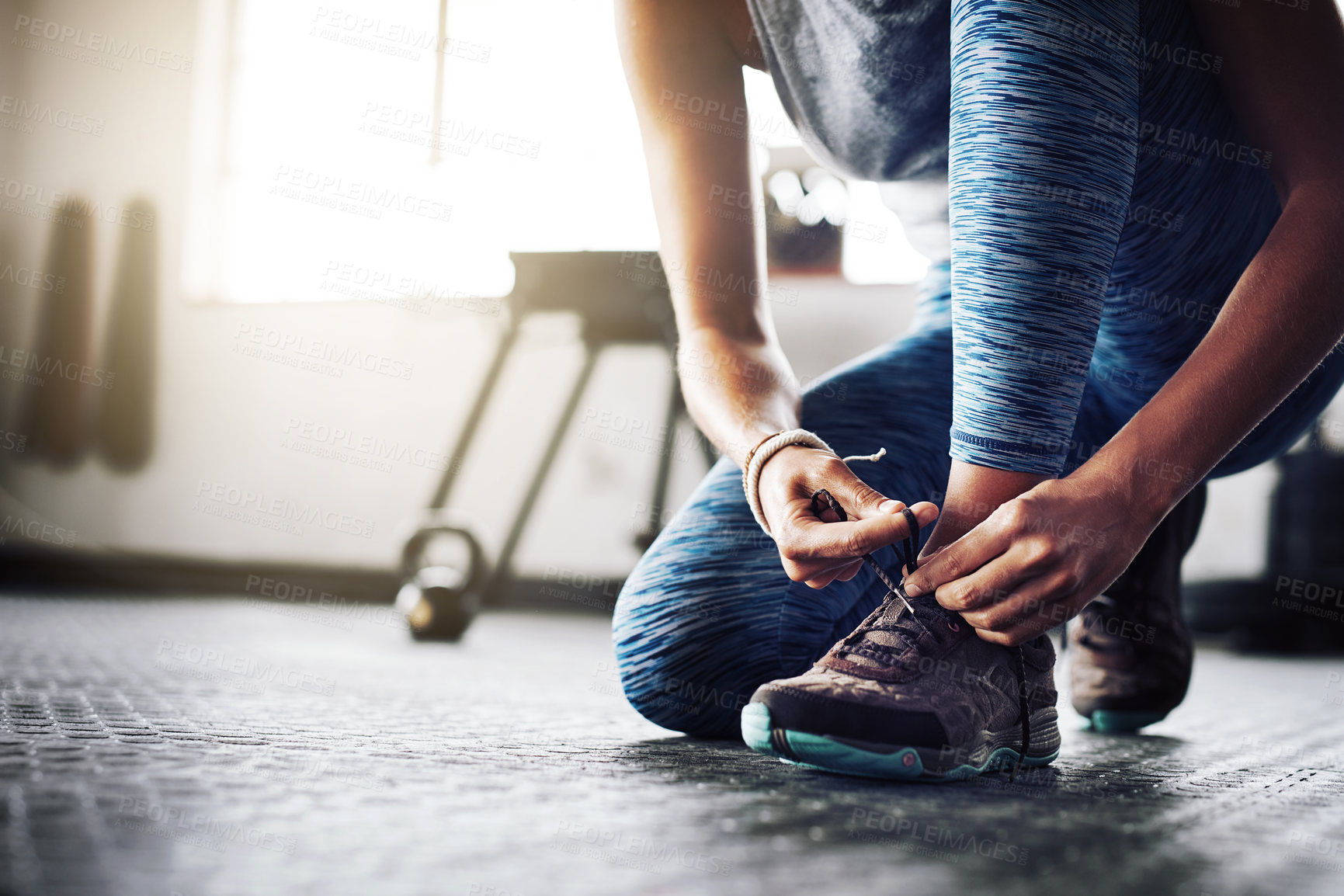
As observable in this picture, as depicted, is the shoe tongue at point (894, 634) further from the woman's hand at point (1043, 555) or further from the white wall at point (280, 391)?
the white wall at point (280, 391)

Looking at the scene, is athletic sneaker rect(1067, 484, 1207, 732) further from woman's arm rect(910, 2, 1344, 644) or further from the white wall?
the white wall

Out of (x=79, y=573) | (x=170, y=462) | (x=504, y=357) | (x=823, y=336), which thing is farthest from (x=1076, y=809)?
(x=170, y=462)

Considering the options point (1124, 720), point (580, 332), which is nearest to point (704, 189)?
point (1124, 720)

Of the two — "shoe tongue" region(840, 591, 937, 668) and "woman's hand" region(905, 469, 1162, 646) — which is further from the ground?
"woman's hand" region(905, 469, 1162, 646)

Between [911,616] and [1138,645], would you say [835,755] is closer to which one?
[911,616]

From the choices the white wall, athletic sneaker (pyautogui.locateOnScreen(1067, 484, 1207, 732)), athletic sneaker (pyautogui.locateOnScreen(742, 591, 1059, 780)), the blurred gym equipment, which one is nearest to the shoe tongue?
athletic sneaker (pyautogui.locateOnScreen(742, 591, 1059, 780))

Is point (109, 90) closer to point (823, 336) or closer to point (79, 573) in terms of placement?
point (79, 573)

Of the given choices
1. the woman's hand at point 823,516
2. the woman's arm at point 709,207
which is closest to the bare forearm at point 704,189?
the woman's arm at point 709,207

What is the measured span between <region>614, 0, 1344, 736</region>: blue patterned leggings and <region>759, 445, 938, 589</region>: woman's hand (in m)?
0.07

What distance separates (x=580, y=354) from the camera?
8.93ft

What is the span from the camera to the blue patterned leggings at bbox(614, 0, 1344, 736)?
1.70 ft

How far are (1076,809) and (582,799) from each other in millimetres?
238

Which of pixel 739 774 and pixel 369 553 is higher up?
pixel 739 774

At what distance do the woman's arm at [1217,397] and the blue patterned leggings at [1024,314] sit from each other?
24 mm
